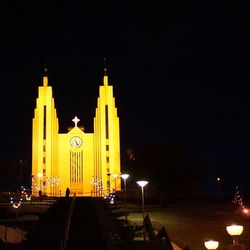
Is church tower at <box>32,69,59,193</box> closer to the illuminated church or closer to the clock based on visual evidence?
the illuminated church

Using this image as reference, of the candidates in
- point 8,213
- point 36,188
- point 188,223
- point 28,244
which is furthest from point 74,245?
point 36,188

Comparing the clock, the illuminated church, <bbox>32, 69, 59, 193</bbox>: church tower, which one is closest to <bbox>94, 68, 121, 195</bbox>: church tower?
the illuminated church

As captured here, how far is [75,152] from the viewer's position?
241 ft

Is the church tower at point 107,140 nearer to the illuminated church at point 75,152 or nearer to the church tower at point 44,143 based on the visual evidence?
the illuminated church at point 75,152

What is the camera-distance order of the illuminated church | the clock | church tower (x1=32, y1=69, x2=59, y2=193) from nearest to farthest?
church tower (x1=32, y1=69, x2=59, y2=193) < the illuminated church < the clock

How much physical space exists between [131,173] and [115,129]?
2206 centimetres

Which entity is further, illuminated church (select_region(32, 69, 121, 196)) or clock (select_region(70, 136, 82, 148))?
clock (select_region(70, 136, 82, 148))

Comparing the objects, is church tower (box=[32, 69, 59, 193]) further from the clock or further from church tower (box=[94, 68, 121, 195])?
church tower (box=[94, 68, 121, 195])

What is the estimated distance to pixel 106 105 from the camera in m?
72.8

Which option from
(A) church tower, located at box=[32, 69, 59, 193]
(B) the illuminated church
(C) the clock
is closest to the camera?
(A) church tower, located at box=[32, 69, 59, 193]

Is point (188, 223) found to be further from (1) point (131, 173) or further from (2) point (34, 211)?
(1) point (131, 173)

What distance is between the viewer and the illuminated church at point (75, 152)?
6844 cm

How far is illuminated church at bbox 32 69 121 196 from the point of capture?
2694 inches

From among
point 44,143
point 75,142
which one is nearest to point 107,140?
point 75,142
